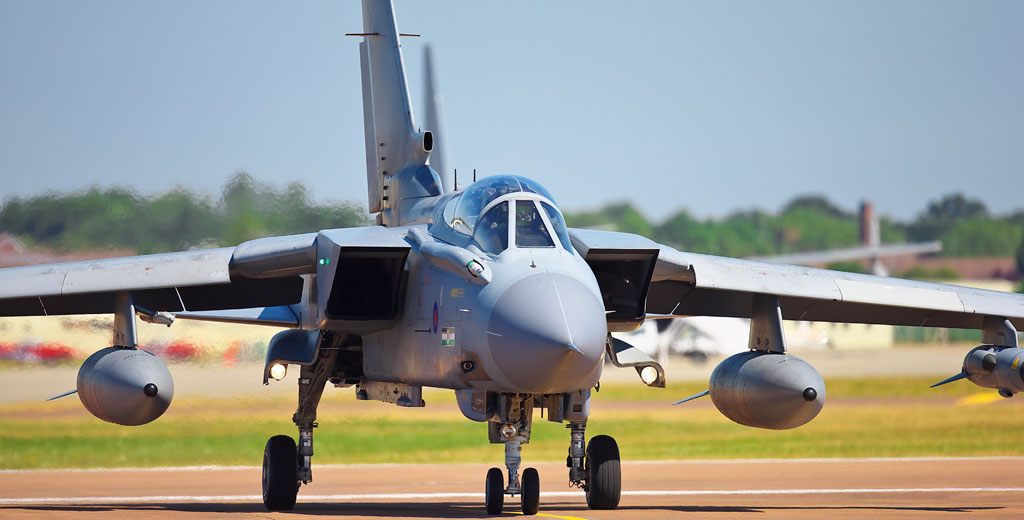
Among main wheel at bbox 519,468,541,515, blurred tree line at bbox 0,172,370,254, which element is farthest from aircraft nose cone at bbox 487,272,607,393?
blurred tree line at bbox 0,172,370,254

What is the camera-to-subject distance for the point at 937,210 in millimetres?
72688

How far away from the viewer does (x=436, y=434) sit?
26109mm

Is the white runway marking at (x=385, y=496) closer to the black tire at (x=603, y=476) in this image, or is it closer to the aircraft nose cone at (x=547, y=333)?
the black tire at (x=603, y=476)

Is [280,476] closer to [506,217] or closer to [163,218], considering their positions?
[506,217]

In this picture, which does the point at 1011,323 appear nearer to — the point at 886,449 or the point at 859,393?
the point at 886,449

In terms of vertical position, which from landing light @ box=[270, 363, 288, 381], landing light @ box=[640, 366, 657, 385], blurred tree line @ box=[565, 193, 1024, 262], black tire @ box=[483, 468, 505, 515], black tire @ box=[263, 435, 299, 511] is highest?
landing light @ box=[640, 366, 657, 385]

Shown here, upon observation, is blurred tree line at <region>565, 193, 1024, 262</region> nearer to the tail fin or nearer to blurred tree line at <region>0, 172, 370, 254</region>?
blurred tree line at <region>0, 172, 370, 254</region>

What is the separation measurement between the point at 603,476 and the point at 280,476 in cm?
312

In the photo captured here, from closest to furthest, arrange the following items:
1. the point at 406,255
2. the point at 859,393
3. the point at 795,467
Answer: the point at 406,255 → the point at 795,467 → the point at 859,393

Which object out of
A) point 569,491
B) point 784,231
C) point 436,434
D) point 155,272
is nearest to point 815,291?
point 569,491

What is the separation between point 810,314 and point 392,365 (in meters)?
4.77

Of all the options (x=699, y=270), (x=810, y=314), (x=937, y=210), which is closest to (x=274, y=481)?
(x=699, y=270)

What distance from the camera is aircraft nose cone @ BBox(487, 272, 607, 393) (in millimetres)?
9906

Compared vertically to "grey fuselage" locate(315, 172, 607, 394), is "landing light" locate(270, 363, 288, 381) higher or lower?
lower
